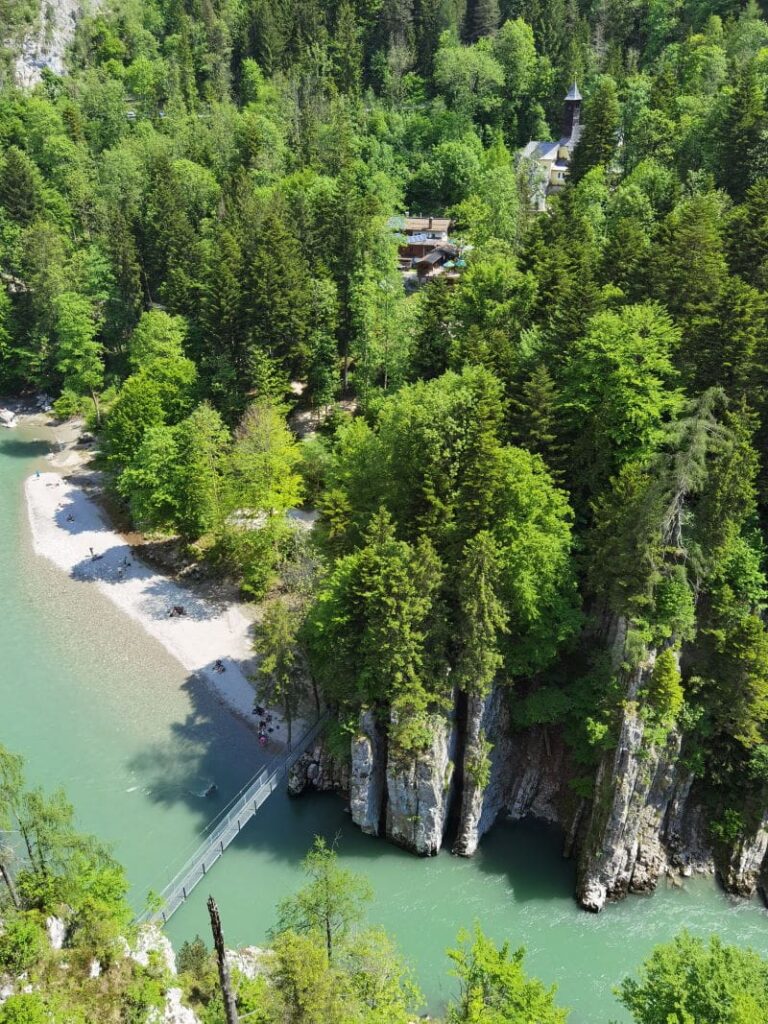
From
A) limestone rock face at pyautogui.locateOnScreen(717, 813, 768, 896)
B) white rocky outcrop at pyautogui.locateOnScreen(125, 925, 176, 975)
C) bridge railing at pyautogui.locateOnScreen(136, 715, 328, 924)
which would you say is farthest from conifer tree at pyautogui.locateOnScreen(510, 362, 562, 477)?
white rocky outcrop at pyautogui.locateOnScreen(125, 925, 176, 975)

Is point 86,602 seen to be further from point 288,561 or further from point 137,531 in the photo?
point 288,561

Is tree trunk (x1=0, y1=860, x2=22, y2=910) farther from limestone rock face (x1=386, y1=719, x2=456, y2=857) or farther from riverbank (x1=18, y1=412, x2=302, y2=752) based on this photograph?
riverbank (x1=18, y1=412, x2=302, y2=752)

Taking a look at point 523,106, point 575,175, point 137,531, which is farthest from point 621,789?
point 523,106

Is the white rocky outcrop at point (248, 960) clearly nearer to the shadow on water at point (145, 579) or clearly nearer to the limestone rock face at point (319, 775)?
the limestone rock face at point (319, 775)

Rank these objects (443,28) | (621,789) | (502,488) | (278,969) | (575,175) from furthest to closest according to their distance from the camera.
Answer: (443,28) < (575,175) < (502,488) < (621,789) < (278,969)

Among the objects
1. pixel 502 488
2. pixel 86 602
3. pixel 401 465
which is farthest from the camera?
pixel 86 602

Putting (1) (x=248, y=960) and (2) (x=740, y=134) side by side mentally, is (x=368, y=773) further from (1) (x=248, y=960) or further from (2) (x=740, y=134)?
(2) (x=740, y=134)
